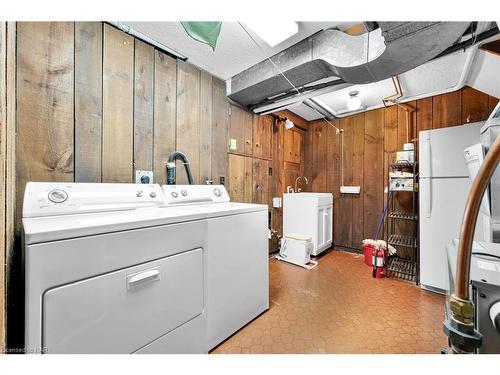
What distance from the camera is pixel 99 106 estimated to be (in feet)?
5.01

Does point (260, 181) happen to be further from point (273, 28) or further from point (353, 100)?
point (273, 28)

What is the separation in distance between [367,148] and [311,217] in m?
1.44

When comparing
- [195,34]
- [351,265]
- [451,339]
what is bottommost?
[351,265]

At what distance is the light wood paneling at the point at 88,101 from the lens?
4.69ft

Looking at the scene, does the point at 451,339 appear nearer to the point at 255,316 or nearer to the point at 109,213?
the point at 255,316

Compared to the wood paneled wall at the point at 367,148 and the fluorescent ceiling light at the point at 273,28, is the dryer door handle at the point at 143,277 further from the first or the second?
the wood paneled wall at the point at 367,148

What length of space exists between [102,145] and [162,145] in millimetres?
466

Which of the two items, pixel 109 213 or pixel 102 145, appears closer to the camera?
pixel 109 213

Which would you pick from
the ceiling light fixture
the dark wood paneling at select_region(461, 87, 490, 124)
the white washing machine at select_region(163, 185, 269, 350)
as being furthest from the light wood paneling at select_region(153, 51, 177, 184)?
the dark wood paneling at select_region(461, 87, 490, 124)

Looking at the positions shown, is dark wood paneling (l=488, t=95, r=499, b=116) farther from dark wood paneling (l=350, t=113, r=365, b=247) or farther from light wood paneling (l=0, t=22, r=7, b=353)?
light wood paneling (l=0, t=22, r=7, b=353)

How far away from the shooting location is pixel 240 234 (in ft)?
5.12

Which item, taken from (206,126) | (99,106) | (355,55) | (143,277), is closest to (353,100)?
(355,55)

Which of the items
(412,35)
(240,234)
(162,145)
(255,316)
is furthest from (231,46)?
(255,316)

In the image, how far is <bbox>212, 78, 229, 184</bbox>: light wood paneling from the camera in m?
2.39
